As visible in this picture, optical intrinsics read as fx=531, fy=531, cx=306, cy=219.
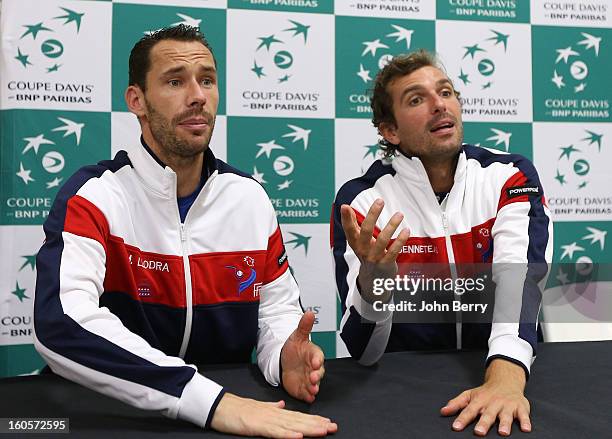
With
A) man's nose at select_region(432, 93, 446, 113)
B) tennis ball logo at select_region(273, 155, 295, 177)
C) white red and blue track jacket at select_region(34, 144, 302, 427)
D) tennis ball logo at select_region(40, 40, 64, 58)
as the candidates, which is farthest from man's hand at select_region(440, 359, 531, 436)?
tennis ball logo at select_region(40, 40, 64, 58)

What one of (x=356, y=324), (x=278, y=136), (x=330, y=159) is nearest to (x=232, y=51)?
(x=278, y=136)

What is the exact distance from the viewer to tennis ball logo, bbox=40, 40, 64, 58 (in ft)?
6.54

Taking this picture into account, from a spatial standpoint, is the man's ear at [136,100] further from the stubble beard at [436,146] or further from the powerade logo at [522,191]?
the powerade logo at [522,191]

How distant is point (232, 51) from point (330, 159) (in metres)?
0.59

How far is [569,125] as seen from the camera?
240 cm

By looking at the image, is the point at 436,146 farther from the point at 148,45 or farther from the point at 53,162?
the point at 53,162

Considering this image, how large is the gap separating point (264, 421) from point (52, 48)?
177 cm

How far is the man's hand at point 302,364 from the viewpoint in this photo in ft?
3.02

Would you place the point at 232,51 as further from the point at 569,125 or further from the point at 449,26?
the point at 569,125

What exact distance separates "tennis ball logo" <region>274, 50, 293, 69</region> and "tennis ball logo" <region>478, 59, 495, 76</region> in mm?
842

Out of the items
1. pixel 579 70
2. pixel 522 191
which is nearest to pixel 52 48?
pixel 522 191

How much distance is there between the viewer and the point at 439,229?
1.50 m

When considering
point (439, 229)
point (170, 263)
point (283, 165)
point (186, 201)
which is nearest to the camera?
point (170, 263)

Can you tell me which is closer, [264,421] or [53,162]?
[264,421]
